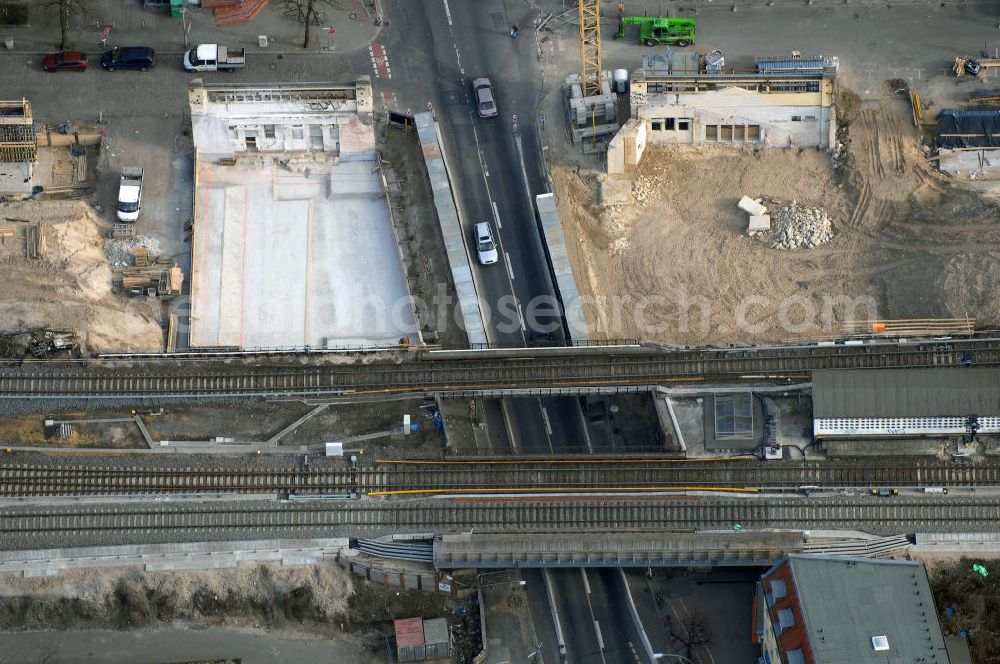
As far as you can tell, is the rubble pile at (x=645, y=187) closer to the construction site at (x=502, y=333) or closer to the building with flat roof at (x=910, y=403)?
the construction site at (x=502, y=333)

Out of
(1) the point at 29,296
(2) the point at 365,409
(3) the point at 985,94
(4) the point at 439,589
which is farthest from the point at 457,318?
(3) the point at 985,94

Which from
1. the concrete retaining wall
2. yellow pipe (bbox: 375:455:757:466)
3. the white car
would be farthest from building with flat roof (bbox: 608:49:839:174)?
the concrete retaining wall

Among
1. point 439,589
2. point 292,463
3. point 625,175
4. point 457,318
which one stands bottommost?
point 439,589

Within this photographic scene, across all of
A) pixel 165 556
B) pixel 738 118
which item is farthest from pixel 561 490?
pixel 738 118

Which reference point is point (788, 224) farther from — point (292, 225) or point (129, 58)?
point (129, 58)

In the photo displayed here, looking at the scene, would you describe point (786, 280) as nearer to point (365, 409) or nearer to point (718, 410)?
point (718, 410)

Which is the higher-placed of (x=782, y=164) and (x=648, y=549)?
(x=782, y=164)
